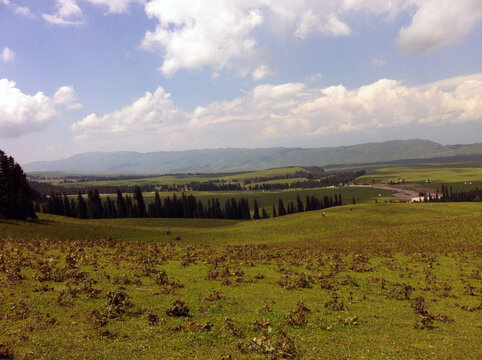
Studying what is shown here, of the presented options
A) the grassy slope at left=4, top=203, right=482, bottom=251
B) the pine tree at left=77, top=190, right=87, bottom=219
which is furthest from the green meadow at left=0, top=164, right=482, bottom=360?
the pine tree at left=77, top=190, right=87, bottom=219

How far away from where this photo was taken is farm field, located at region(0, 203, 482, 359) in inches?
566

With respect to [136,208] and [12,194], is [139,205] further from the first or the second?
[12,194]

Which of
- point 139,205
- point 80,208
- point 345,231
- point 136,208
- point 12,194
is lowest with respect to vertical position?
point 345,231

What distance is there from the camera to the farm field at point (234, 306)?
14.4m

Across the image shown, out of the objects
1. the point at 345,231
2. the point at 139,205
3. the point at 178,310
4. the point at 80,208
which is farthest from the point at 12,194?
the point at 345,231

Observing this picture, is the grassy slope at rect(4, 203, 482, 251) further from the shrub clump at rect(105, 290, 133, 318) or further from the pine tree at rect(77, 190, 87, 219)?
the pine tree at rect(77, 190, 87, 219)

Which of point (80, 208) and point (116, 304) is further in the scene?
point (80, 208)

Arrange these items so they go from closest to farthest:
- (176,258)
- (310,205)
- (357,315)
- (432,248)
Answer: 1. (357,315)
2. (176,258)
3. (432,248)
4. (310,205)

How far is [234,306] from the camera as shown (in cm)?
2077

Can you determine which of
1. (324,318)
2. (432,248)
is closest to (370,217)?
(432,248)

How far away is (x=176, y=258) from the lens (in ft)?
124

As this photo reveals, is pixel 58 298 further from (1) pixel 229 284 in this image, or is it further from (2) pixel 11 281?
(1) pixel 229 284

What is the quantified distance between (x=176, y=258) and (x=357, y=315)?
2428cm

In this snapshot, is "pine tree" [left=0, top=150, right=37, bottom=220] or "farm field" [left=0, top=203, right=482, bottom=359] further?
"pine tree" [left=0, top=150, right=37, bottom=220]
